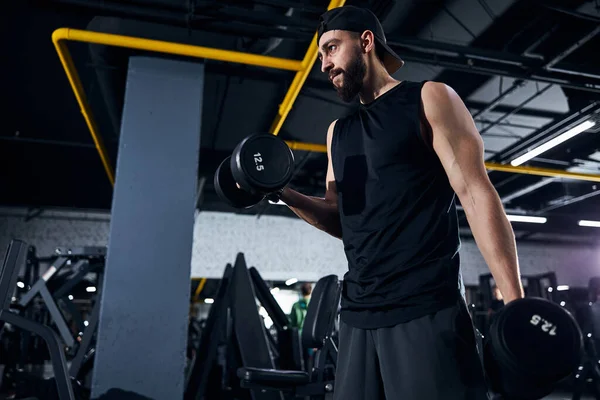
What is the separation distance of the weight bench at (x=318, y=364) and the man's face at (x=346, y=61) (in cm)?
154

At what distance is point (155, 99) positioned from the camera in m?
3.51

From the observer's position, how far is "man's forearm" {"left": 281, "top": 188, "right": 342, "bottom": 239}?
4.04 feet

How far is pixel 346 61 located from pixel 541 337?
74 centimetres

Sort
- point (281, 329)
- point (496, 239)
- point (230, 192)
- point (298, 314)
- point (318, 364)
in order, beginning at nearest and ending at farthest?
point (496, 239) → point (230, 192) → point (318, 364) → point (281, 329) → point (298, 314)

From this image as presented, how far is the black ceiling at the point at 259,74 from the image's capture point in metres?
3.76

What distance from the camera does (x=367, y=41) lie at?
1147mm

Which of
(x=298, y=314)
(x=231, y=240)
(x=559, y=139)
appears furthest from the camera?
(x=231, y=240)

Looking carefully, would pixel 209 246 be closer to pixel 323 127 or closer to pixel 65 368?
pixel 323 127

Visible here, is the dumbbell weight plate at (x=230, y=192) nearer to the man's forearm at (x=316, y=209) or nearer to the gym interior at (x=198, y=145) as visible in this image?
the gym interior at (x=198, y=145)

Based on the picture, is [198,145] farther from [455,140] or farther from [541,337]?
[541,337]

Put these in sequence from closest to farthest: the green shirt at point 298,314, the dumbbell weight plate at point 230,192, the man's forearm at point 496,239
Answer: the man's forearm at point 496,239 → the dumbbell weight plate at point 230,192 → the green shirt at point 298,314

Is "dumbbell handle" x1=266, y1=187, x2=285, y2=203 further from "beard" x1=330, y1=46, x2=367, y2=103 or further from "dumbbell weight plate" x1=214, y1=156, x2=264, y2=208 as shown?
"beard" x1=330, y1=46, x2=367, y2=103

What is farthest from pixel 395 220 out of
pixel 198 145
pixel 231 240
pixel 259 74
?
pixel 231 240

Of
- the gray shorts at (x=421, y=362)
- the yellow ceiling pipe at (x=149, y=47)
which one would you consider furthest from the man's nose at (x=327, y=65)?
the yellow ceiling pipe at (x=149, y=47)
